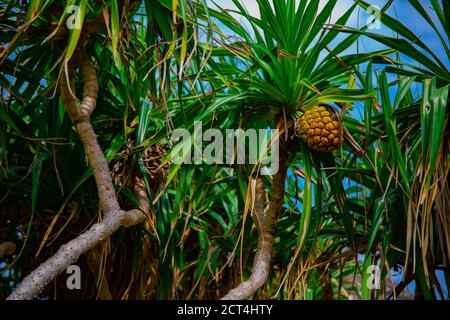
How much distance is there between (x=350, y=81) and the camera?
7.36 ft

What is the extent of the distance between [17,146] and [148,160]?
0.54m

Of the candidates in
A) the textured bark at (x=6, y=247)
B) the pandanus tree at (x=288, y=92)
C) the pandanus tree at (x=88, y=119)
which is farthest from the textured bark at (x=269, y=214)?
the textured bark at (x=6, y=247)

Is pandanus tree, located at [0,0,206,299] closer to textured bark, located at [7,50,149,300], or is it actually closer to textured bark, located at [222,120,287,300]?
textured bark, located at [7,50,149,300]

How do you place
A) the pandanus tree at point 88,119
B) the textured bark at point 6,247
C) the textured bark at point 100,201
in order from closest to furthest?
the textured bark at point 100,201 < the pandanus tree at point 88,119 < the textured bark at point 6,247

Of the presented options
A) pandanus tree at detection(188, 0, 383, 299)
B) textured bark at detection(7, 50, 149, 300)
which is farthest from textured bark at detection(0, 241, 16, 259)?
pandanus tree at detection(188, 0, 383, 299)

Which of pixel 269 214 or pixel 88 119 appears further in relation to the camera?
pixel 269 214

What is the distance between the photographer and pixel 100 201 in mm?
1846

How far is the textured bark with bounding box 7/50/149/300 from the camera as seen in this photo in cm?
145

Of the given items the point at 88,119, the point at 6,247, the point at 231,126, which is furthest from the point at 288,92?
the point at 6,247

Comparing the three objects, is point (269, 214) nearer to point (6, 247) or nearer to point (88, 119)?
point (88, 119)

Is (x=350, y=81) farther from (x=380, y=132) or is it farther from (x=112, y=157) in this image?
(x=112, y=157)

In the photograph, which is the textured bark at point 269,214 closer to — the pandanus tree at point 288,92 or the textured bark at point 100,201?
A: the pandanus tree at point 288,92

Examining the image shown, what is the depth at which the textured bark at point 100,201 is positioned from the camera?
145 cm
